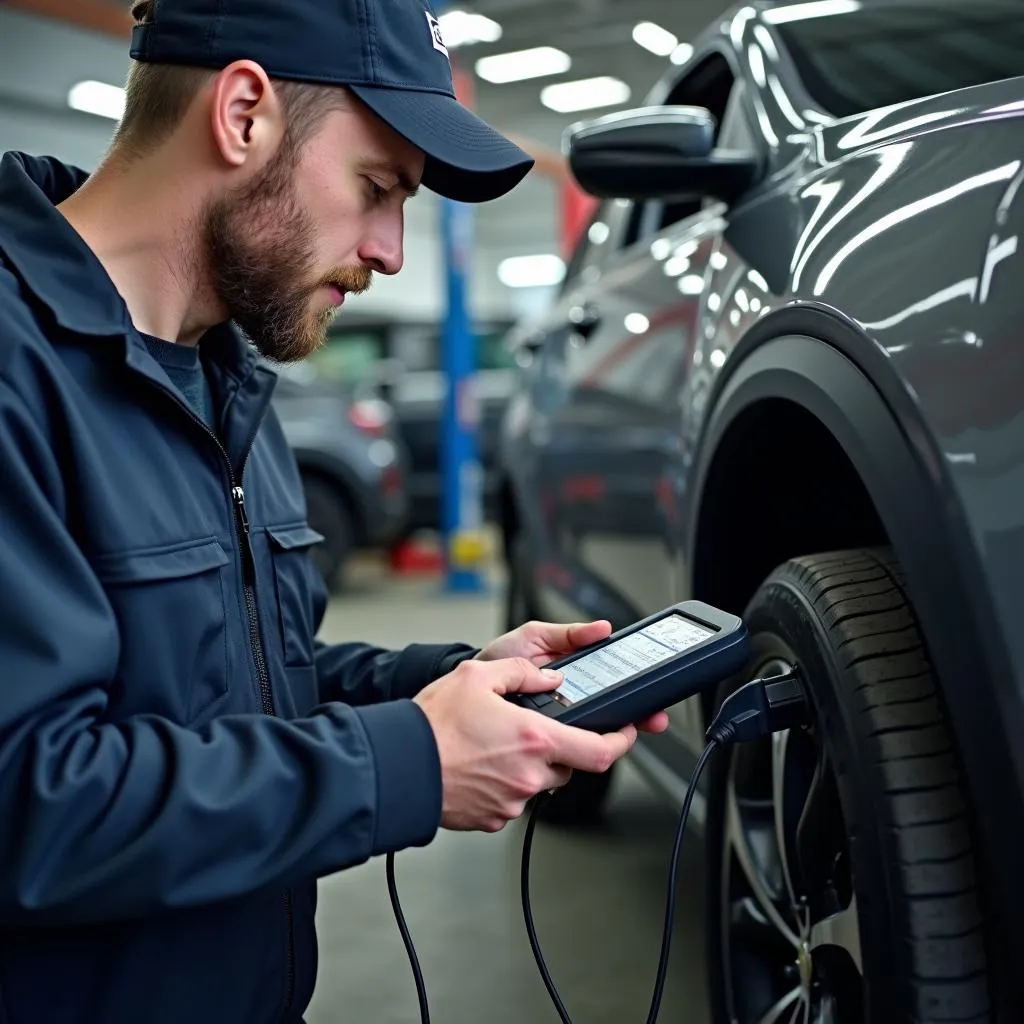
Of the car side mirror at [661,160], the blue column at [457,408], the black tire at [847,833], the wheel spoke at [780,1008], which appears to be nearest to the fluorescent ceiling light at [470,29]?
the blue column at [457,408]

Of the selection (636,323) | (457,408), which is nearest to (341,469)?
(457,408)

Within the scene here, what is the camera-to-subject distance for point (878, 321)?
3.21ft

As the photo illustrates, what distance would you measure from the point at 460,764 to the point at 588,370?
1415 millimetres

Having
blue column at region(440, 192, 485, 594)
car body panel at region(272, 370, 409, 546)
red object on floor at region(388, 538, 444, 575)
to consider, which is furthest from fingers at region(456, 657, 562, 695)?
red object on floor at region(388, 538, 444, 575)

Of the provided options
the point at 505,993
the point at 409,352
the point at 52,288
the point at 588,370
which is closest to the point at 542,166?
the point at 409,352

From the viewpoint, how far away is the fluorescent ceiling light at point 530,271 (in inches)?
781

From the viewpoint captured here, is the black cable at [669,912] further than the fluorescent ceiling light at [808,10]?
No

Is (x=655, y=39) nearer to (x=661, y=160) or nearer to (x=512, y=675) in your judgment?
(x=661, y=160)

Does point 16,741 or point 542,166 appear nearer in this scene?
point 16,741

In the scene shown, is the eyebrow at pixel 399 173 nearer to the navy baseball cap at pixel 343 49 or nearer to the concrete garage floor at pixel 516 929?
the navy baseball cap at pixel 343 49

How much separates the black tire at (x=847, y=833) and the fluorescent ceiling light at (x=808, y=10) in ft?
3.00

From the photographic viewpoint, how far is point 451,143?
38.9 inches

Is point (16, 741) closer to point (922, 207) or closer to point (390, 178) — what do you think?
point (390, 178)

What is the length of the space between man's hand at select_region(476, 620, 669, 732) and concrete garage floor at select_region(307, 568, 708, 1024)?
828 millimetres
